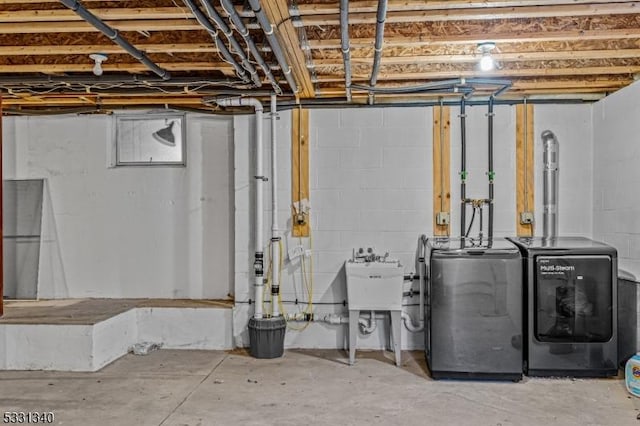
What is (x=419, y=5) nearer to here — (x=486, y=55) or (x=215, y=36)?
(x=486, y=55)

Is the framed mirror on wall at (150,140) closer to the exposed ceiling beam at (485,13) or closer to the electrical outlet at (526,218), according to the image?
the exposed ceiling beam at (485,13)

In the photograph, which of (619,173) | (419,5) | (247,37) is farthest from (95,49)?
(619,173)

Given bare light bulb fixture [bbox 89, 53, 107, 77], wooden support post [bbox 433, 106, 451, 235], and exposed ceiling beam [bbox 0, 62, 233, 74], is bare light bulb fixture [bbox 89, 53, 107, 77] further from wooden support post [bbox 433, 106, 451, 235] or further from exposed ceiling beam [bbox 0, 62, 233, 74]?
wooden support post [bbox 433, 106, 451, 235]

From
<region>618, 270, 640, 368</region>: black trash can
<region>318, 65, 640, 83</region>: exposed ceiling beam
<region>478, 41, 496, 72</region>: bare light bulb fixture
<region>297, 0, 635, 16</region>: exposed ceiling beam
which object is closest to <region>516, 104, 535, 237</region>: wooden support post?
<region>318, 65, 640, 83</region>: exposed ceiling beam

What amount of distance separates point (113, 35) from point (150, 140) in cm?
228

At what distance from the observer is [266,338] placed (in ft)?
15.6

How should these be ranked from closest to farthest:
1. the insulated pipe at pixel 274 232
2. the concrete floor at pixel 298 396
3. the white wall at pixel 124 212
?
the concrete floor at pixel 298 396 < the insulated pipe at pixel 274 232 < the white wall at pixel 124 212

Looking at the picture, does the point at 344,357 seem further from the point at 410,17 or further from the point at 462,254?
the point at 410,17

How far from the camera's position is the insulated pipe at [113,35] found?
2.84 meters

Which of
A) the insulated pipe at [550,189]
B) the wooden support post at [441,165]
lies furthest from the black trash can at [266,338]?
the insulated pipe at [550,189]

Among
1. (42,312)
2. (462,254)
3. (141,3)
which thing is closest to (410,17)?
(141,3)

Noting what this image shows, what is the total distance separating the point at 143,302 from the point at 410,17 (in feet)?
12.0

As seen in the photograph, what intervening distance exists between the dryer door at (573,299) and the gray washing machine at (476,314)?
178 millimetres

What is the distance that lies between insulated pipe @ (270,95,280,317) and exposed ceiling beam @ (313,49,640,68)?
1.01m
